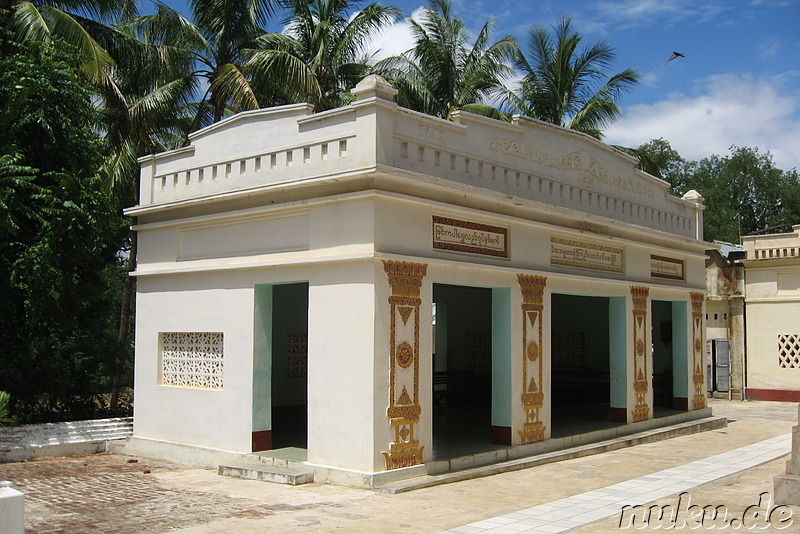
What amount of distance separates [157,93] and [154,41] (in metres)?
3.06

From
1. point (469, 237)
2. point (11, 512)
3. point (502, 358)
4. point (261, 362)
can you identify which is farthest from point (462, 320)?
point (11, 512)

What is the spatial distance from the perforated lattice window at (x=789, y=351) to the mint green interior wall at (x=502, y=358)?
43.8ft

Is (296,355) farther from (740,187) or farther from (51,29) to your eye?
(740,187)

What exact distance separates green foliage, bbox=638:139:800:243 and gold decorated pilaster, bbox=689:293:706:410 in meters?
25.0

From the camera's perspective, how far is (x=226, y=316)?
412 inches

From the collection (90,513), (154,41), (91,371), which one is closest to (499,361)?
(90,513)

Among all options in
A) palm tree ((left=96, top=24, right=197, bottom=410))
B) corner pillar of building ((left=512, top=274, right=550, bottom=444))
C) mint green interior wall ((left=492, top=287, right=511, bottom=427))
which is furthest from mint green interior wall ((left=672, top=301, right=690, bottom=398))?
palm tree ((left=96, top=24, right=197, bottom=410))

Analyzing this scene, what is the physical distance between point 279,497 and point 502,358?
4.04 metres

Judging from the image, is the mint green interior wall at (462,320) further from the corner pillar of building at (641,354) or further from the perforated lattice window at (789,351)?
the perforated lattice window at (789,351)

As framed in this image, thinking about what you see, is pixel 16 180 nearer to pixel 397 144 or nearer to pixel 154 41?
pixel 397 144

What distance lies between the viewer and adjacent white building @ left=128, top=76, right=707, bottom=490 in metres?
9.02

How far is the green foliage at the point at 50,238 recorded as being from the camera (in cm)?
1128

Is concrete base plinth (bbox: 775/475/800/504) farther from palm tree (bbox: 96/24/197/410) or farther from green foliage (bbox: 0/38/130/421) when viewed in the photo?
palm tree (bbox: 96/24/197/410)

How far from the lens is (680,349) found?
1606 cm
